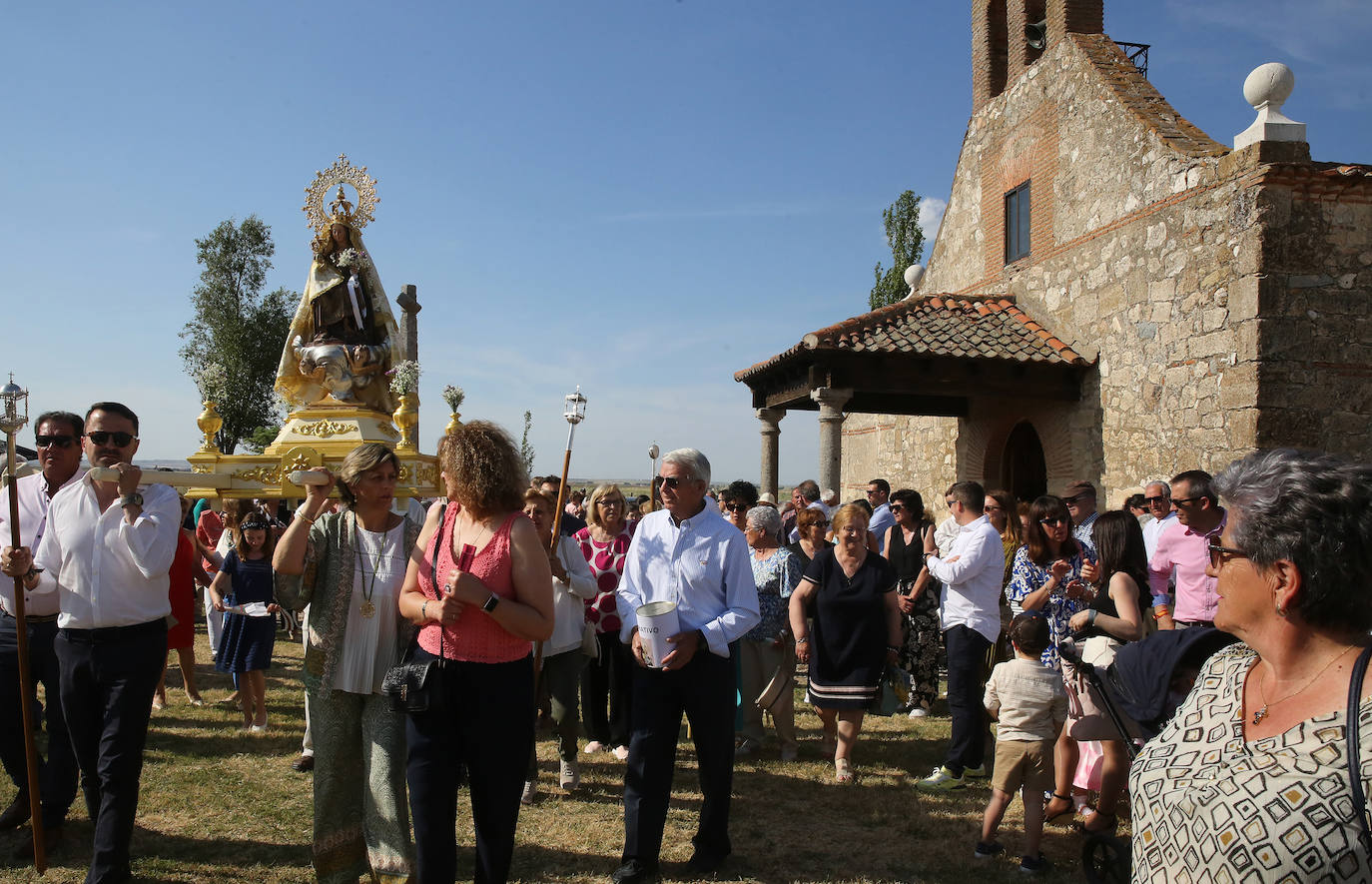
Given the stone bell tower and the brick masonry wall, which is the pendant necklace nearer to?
the brick masonry wall

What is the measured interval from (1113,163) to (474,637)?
1106 centimetres

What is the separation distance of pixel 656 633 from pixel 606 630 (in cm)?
218

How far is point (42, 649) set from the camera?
462cm

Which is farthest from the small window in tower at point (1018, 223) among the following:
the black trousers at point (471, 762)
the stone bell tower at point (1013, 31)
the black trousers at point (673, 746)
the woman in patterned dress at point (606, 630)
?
the black trousers at point (471, 762)

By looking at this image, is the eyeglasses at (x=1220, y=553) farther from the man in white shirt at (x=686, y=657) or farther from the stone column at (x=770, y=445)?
the stone column at (x=770, y=445)

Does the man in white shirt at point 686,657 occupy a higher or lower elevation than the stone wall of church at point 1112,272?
lower

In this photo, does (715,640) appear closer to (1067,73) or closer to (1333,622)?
(1333,622)

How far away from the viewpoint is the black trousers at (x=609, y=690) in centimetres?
614

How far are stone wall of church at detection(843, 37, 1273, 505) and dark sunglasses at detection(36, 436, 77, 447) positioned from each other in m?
9.72

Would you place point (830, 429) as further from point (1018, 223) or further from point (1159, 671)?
point (1159, 671)

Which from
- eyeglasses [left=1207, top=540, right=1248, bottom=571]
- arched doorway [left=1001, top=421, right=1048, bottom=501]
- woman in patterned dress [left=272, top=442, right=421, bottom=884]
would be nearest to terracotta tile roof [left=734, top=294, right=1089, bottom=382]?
arched doorway [left=1001, top=421, right=1048, bottom=501]

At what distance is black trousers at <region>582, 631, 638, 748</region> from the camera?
6141mm

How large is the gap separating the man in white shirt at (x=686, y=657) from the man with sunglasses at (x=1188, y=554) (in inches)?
104

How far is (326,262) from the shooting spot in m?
10.5
